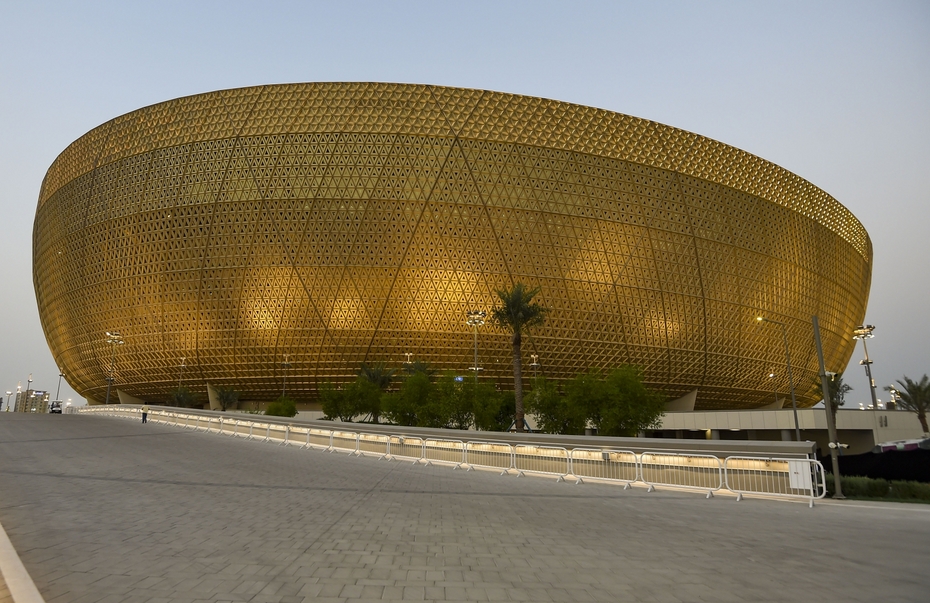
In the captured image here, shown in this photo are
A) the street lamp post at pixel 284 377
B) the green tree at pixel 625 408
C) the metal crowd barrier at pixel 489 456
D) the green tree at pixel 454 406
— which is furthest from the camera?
the street lamp post at pixel 284 377

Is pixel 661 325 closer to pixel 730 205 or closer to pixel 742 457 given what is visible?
pixel 730 205

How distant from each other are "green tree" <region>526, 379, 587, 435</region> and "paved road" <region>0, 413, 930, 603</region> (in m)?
17.8

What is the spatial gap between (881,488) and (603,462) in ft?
33.5

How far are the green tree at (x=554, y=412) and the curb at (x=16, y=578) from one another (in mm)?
24959

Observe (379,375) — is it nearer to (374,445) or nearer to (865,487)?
(374,445)

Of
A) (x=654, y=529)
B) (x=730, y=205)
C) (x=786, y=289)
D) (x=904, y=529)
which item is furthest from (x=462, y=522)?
(x=786, y=289)

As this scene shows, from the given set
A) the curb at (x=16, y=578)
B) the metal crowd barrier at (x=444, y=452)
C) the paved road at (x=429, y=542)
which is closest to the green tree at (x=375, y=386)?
Result: the metal crowd barrier at (x=444, y=452)

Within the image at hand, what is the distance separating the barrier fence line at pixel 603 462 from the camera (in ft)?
30.4

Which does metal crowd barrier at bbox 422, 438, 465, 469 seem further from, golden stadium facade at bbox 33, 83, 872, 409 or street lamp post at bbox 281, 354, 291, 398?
street lamp post at bbox 281, 354, 291, 398

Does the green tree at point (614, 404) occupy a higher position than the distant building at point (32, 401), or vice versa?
the distant building at point (32, 401)

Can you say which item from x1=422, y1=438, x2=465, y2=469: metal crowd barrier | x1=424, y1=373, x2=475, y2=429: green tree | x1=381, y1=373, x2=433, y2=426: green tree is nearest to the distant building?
x1=381, y1=373, x2=433, y2=426: green tree

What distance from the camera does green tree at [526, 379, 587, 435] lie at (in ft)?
91.4

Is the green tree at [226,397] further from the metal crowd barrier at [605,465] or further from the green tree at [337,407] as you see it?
the metal crowd barrier at [605,465]

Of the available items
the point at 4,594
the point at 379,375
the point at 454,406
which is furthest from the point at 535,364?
the point at 4,594
